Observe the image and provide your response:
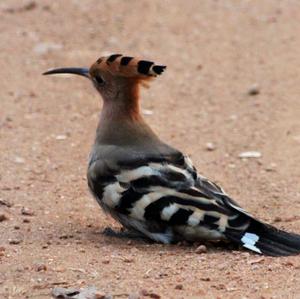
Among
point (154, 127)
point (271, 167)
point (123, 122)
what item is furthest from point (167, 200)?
point (154, 127)

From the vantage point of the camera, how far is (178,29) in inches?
471

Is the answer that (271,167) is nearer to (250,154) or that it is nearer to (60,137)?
(250,154)

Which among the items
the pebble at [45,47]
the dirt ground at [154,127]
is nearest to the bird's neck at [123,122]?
the dirt ground at [154,127]

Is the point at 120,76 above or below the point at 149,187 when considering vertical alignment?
above

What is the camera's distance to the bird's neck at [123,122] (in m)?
6.95

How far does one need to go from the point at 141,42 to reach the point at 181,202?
5.22 m

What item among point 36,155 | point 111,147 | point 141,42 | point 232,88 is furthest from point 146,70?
point 141,42

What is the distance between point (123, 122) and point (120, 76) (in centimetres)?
26

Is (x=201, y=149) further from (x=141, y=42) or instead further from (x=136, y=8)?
(x=136, y=8)

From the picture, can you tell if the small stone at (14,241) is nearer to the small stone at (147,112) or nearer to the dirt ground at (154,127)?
the dirt ground at (154,127)

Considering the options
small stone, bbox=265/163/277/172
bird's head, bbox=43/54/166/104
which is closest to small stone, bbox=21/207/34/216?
bird's head, bbox=43/54/166/104

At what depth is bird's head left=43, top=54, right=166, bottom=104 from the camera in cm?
689

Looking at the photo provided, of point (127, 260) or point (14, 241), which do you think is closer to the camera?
point (127, 260)

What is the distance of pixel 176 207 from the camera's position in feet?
21.2
